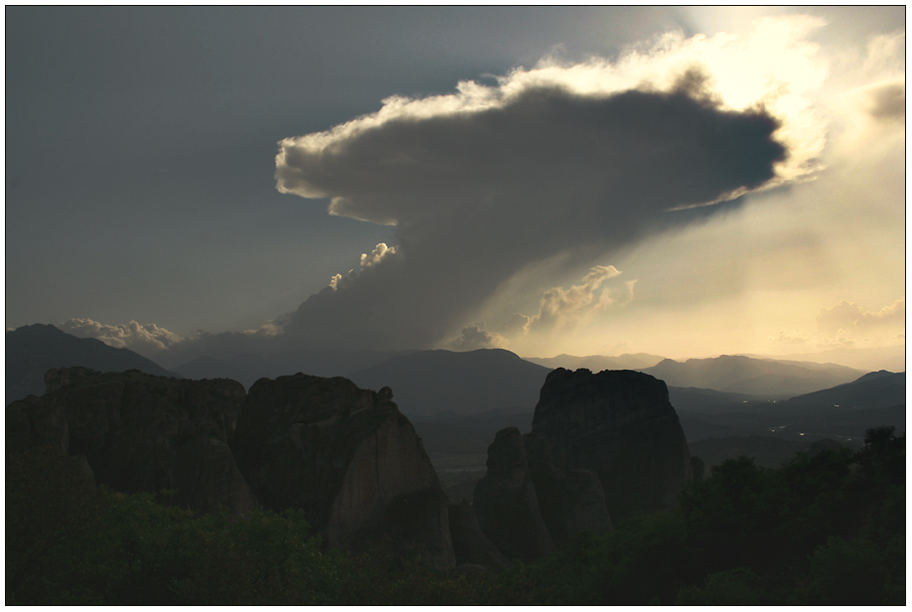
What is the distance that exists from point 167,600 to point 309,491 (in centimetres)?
2145

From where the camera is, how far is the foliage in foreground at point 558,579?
90.0ft

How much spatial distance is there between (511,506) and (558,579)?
92.9 ft

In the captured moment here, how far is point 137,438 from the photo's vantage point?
4747cm

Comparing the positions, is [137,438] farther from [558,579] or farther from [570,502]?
[570,502]

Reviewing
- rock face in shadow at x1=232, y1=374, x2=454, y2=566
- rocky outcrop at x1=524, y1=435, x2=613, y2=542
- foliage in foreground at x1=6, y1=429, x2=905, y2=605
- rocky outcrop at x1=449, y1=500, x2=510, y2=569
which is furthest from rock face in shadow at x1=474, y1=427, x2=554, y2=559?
foliage in foreground at x1=6, y1=429, x2=905, y2=605

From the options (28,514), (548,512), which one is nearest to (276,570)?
(28,514)

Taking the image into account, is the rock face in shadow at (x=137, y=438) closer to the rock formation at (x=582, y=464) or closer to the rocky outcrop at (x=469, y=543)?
the rocky outcrop at (x=469, y=543)

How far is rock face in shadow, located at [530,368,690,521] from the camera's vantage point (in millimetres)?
84375

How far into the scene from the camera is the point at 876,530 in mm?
30578

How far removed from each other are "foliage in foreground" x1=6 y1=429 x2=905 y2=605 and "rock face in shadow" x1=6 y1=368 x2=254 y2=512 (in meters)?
8.34

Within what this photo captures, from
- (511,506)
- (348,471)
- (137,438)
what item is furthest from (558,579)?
(137,438)

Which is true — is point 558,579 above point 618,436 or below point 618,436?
below

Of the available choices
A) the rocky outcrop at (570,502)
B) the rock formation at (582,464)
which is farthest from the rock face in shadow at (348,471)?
the rocky outcrop at (570,502)

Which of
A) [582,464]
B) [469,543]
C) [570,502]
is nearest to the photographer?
[469,543]
